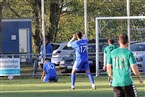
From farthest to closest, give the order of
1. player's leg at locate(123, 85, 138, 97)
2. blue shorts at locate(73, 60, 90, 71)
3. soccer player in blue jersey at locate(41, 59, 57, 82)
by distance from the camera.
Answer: soccer player in blue jersey at locate(41, 59, 57, 82), blue shorts at locate(73, 60, 90, 71), player's leg at locate(123, 85, 138, 97)

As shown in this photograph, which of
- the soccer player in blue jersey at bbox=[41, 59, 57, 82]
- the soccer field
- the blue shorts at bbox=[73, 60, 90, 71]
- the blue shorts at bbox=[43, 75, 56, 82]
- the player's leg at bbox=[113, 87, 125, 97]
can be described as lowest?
the soccer field

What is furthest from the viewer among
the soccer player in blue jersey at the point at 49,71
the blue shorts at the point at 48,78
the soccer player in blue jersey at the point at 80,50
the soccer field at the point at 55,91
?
the blue shorts at the point at 48,78

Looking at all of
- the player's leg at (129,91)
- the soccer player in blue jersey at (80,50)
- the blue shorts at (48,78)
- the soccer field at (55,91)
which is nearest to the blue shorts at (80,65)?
the soccer player in blue jersey at (80,50)

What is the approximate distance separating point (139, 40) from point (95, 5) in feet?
39.2

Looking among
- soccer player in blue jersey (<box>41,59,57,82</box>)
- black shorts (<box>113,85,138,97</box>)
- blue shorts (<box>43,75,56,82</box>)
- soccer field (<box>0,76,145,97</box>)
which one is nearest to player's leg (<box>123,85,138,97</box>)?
black shorts (<box>113,85,138,97</box>)

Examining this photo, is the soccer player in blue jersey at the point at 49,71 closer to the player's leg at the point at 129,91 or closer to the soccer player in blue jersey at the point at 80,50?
the soccer player in blue jersey at the point at 80,50

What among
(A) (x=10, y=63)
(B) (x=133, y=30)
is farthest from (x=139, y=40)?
(A) (x=10, y=63)

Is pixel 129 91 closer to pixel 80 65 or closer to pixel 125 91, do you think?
pixel 125 91

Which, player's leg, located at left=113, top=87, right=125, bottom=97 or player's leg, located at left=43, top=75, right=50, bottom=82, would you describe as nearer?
player's leg, located at left=113, top=87, right=125, bottom=97

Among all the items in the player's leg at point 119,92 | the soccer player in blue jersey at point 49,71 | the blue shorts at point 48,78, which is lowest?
the blue shorts at point 48,78

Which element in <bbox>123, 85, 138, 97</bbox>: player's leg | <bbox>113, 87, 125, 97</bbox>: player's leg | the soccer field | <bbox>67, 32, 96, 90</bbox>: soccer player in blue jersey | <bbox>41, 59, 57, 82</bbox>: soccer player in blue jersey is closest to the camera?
<bbox>123, 85, 138, 97</bbox>: player's leg

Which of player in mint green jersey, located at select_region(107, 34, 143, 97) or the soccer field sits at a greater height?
player in mint green jersey, located at select_region(107, 34, 143, 97)

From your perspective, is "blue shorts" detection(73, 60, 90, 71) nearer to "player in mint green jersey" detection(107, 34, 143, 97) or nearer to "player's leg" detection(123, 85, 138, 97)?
"player in mint green jersey" detection(107, 34, 143, 97)

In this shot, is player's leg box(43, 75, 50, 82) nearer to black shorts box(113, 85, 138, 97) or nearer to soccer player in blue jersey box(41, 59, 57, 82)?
soccer player in blue jersey box(41, 59, 57, 82)
